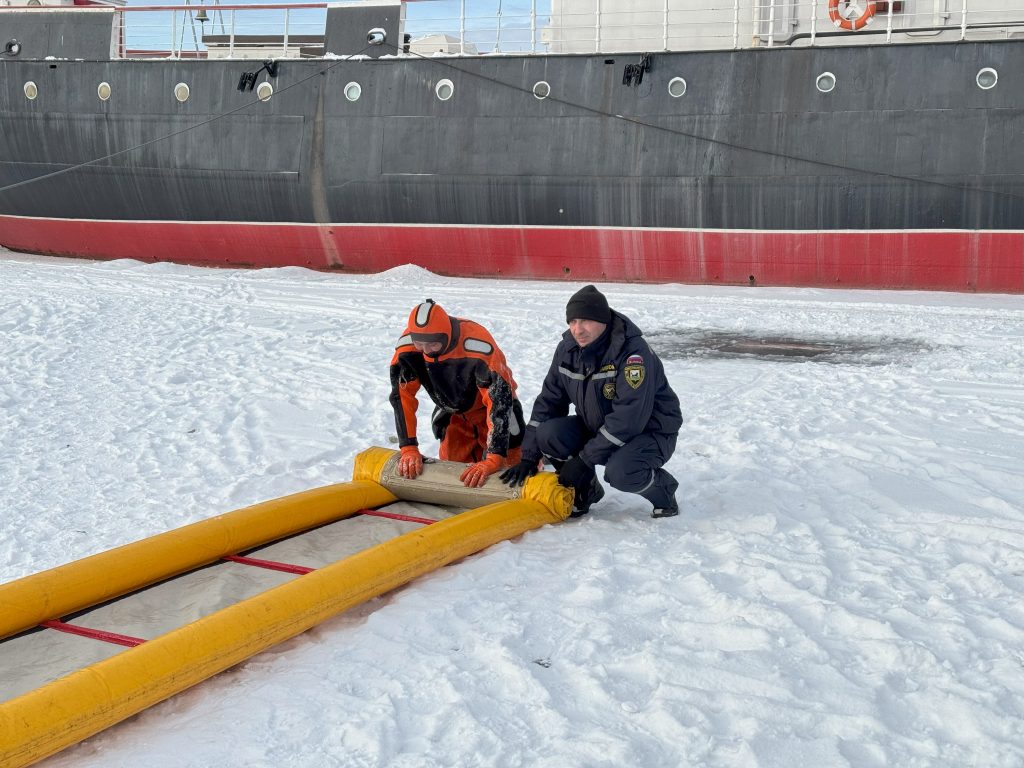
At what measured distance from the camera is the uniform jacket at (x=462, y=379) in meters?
4.04

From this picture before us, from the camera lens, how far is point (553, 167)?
38.7ft

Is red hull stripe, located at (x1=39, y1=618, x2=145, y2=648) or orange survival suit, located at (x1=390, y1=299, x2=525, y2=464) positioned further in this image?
orange survival suit, located at (x1=390, y1=299, x2=525, y2=464)

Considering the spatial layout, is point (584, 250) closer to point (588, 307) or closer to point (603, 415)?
point (603, 415)

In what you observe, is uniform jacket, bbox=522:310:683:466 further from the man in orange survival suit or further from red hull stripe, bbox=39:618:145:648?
red hull stripe, bbox=39:618:145:648

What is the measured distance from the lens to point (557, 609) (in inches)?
118

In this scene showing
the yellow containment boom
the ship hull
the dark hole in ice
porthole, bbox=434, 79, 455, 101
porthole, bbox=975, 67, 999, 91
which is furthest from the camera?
porthole, bbox=434, 79, 455, 101

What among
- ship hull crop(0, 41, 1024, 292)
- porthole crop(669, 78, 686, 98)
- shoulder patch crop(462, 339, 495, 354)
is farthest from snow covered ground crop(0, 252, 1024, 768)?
porthole crop(669, 78, 686, 98)

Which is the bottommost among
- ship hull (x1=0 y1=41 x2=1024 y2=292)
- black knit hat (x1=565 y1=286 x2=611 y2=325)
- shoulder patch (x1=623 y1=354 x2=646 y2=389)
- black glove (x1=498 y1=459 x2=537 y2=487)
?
black glove (x1=498 y1=459 x2=537 y2=487)

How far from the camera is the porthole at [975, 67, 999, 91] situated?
10320 mm

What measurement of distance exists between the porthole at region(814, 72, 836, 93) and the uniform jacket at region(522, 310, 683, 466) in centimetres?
796

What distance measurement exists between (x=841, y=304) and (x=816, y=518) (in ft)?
20.9

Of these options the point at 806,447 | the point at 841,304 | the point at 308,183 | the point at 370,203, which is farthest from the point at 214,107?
the point at 806,447

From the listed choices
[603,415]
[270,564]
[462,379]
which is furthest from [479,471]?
[270,564]

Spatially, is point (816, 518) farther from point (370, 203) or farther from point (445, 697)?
point (370, 203)
